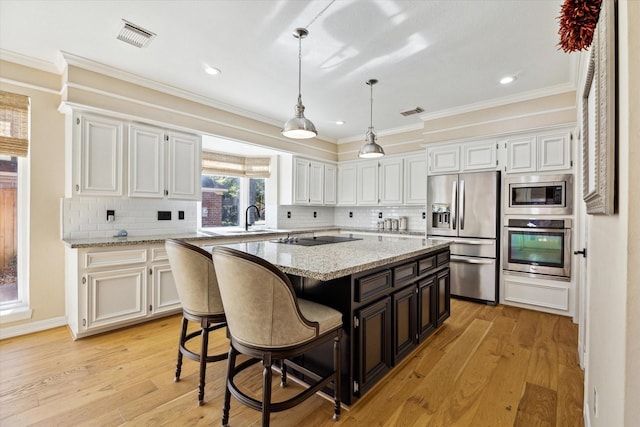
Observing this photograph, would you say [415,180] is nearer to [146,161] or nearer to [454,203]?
[454,203]

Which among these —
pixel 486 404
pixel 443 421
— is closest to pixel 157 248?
pixel 443 421

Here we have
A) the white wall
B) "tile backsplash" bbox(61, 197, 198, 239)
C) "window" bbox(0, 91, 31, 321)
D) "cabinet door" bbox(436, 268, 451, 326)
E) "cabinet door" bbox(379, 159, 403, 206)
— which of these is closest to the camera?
the white wall

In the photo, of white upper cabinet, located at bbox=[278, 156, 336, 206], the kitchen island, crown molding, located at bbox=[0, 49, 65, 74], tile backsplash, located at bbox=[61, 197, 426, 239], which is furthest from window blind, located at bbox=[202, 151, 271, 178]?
the kitchen island

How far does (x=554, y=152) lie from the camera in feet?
11.8

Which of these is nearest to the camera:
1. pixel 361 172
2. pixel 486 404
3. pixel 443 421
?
pixel 443 421

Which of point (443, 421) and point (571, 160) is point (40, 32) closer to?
point (443, 421)

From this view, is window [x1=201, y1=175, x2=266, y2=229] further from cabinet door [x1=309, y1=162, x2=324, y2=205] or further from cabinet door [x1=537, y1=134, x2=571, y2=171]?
cabinet door [x1=537, y1=134, x2=571, y2=171]

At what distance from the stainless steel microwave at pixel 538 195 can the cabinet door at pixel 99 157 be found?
15.2 ft

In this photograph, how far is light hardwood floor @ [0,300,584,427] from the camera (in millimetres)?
1827

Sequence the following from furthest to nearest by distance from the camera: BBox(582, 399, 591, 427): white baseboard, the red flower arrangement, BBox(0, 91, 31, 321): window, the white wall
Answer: BBox(0, 91, 31, 321): window, BBox(582, 399, 591, 427): white baseboard, the red flower arrangement, the white wall

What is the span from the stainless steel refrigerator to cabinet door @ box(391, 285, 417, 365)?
195cm

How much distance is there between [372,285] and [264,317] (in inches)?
32.1

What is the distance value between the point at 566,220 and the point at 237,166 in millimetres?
4648

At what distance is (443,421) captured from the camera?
180cm
